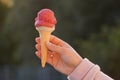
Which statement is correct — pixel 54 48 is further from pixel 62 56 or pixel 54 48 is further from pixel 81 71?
pixel 81 71

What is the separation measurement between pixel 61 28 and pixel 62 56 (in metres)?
11.6

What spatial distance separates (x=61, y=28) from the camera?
14281mm

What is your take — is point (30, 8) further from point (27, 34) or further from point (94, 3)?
point (94, 3)

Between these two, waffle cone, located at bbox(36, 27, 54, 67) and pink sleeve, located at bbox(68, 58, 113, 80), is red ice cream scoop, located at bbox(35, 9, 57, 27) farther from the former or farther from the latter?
pink sleeve, located at bbox(68, 58, 113, 80)

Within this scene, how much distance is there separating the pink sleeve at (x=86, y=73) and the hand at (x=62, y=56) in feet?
0.09

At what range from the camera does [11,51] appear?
53.0ft

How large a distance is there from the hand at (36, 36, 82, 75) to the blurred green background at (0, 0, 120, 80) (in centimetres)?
1033

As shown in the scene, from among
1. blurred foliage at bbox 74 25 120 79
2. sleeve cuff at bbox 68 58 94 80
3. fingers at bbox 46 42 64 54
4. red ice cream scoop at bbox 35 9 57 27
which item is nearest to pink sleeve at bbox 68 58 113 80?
sleeve cuff at bbox 68 58 94 80

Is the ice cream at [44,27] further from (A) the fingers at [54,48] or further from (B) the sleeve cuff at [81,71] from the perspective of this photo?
(B) the sleeve cuff at [81,71]

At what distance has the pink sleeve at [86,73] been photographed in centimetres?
266

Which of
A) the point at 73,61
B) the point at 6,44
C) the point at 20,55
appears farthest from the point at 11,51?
the point at 73,61

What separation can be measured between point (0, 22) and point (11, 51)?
37.7 inches

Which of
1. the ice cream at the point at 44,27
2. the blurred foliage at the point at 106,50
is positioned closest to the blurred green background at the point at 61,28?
the blurred foliage at the point at 106,50

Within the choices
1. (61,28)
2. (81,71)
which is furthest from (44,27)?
(61,28)
